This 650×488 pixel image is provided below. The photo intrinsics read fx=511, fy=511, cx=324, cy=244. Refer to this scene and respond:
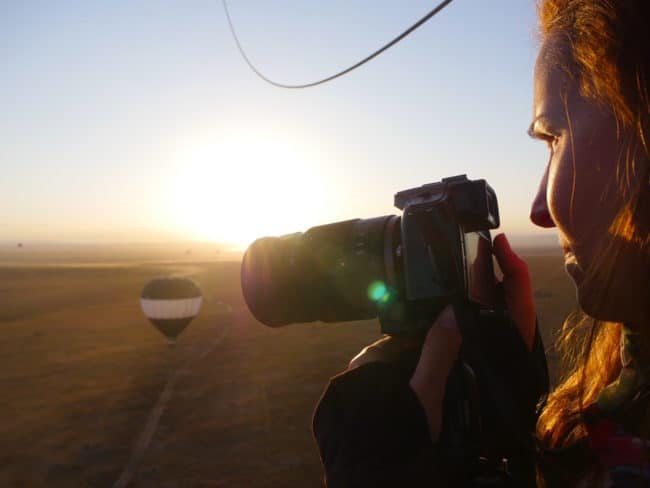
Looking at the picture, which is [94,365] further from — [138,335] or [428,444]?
[428,444]

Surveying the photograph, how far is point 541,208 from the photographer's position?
1.10m

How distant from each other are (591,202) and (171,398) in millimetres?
11341

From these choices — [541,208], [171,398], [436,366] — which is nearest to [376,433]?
[436,366]

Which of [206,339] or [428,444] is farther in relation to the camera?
[206,339]

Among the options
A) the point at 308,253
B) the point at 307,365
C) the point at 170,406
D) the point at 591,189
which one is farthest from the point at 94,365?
the point at 591,189

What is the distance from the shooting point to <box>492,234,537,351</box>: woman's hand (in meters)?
1.56

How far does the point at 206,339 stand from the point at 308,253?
17.0 metres

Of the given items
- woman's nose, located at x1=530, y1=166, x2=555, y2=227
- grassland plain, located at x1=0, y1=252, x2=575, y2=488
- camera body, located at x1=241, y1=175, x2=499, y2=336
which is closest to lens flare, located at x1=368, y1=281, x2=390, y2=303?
camera body, located at x1=241, y1=175, x2=499, y2=336

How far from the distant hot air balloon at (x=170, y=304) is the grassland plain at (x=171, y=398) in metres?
0.92

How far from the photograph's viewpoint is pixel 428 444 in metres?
1.14

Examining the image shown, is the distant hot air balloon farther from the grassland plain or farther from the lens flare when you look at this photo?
the lens flare

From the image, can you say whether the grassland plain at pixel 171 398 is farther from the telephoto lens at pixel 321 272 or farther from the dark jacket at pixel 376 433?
the dark jacket at pixel 376 433

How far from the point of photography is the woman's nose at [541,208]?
1.10 m

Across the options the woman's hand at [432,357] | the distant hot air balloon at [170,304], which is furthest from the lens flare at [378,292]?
the distant hot air balloon at [170,304]
